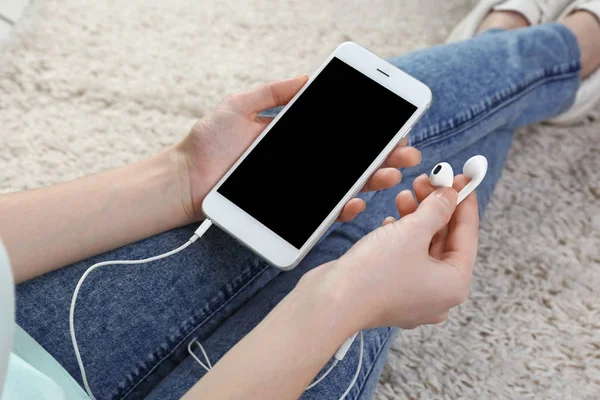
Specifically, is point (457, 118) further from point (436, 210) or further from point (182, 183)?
point (182, 183)

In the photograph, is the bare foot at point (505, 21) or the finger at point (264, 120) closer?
the finger at point (264, 120)

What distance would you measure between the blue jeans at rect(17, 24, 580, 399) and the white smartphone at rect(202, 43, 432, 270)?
0.04 m

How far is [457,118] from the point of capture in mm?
654

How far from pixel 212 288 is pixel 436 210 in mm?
243

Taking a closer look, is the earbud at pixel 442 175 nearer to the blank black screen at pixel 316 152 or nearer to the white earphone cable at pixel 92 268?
the blank black screen at pixel 316 152

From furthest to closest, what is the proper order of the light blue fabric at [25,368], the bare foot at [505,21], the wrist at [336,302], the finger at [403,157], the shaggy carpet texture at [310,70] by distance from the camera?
the bare foot at [505,21], the shaggy carpet texture at [310,70], the finger at [403,157], the wrist at [336,302], the light blue fabric at [25,368]

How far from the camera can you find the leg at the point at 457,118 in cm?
55

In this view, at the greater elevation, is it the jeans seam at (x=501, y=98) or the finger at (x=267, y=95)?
the finger at (x=267, y=95)

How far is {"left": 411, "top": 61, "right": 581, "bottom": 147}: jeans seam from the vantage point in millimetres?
645

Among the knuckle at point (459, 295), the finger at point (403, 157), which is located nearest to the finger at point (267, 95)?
the finger at point (403, 157)

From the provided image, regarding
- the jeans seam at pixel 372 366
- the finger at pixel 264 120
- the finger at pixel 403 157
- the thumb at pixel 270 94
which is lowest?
the jeans seam at pixel 372 366

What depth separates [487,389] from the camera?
721mm

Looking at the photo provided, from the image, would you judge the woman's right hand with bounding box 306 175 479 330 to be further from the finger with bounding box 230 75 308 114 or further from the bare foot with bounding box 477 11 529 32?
the bare foot with bounding box 477 11 529 32

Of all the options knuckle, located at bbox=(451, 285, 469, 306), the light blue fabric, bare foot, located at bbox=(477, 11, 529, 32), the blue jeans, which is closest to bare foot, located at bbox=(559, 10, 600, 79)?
bare foot, located at bbox=(477, 11, 529, 32)
